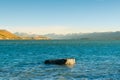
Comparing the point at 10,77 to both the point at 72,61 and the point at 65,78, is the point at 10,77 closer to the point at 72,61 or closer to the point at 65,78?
the point at 65,78

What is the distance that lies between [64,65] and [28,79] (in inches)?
752

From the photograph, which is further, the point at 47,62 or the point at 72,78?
the point at 47,62

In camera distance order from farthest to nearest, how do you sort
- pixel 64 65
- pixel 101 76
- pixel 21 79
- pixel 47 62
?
pixel 47 62, pixel 64 65, pixel 101 76, pixel 21 79

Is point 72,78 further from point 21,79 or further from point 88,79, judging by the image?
point 21,79

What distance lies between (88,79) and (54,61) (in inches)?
870

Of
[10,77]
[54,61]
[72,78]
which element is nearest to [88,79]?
[72,78]

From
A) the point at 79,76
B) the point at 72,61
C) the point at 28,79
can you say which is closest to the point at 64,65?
the point at 72,61

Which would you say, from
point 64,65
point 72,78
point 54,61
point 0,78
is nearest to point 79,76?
point 72,78

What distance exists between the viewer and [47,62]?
63156 millimetres

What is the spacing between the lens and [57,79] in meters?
39.9

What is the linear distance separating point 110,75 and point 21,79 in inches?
512

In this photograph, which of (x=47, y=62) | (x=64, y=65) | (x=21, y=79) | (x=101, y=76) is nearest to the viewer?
(x=21, y=79)

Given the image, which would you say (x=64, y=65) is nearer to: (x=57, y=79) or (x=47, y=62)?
(x=47, y=62)

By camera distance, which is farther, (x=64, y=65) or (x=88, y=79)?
(x=64, y=65)
